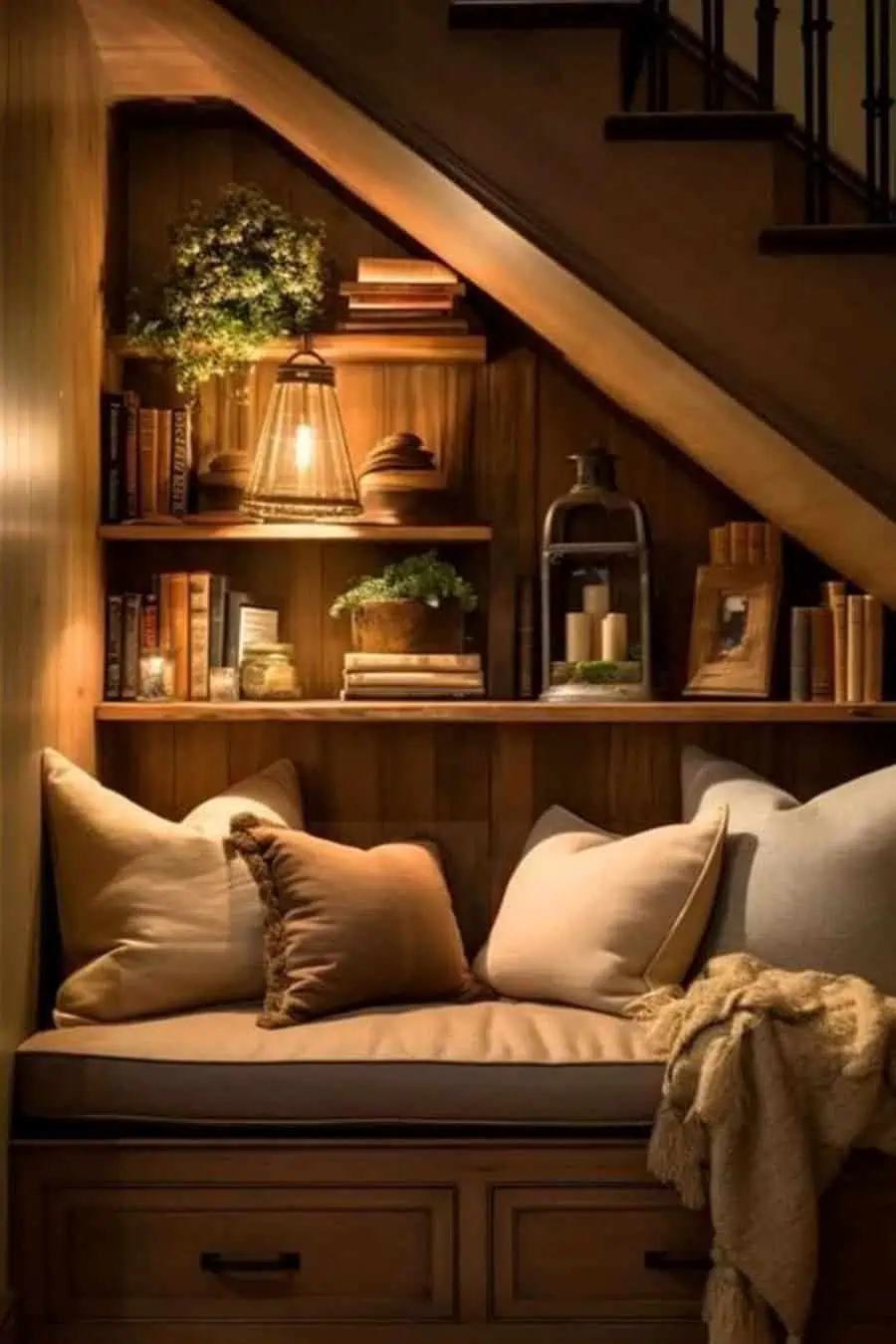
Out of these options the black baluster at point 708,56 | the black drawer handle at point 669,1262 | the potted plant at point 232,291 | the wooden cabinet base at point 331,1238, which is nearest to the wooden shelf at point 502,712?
the potted plant at point 232,291

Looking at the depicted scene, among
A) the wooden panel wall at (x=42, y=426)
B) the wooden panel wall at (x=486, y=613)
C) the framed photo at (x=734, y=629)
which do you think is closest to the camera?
the wooden panel wall at (x=42, y=426)

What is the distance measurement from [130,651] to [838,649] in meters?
1.48

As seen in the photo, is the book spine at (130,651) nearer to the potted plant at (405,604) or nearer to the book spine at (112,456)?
the book spine at (112,456)

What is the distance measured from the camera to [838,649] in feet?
11.1

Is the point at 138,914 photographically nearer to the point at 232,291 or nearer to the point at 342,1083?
the point at 342,1083

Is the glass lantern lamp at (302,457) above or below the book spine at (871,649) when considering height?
above

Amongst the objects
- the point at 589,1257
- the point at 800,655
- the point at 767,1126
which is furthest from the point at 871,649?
the point at 589,1257

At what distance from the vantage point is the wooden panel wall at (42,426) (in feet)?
8.95

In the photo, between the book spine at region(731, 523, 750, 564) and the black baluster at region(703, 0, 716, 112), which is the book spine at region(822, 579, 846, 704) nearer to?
the book spine at region(731, 523, 750, 564)

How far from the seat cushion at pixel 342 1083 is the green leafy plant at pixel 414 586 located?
40.2 inches

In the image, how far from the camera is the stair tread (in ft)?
8.98

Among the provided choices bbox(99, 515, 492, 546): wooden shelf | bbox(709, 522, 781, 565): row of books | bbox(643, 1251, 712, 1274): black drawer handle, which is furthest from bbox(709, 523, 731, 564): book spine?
bbox(643, 1251, 712, 1274): black drawer handle

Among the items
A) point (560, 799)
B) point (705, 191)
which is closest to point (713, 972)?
A: point (560, 799)

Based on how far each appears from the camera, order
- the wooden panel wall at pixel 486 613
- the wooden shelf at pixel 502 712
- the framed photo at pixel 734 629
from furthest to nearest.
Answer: the wooden panel wall at pixel 486 613
the framed photo at pixel 734 629
the wooden shelf at pixel 502 712
